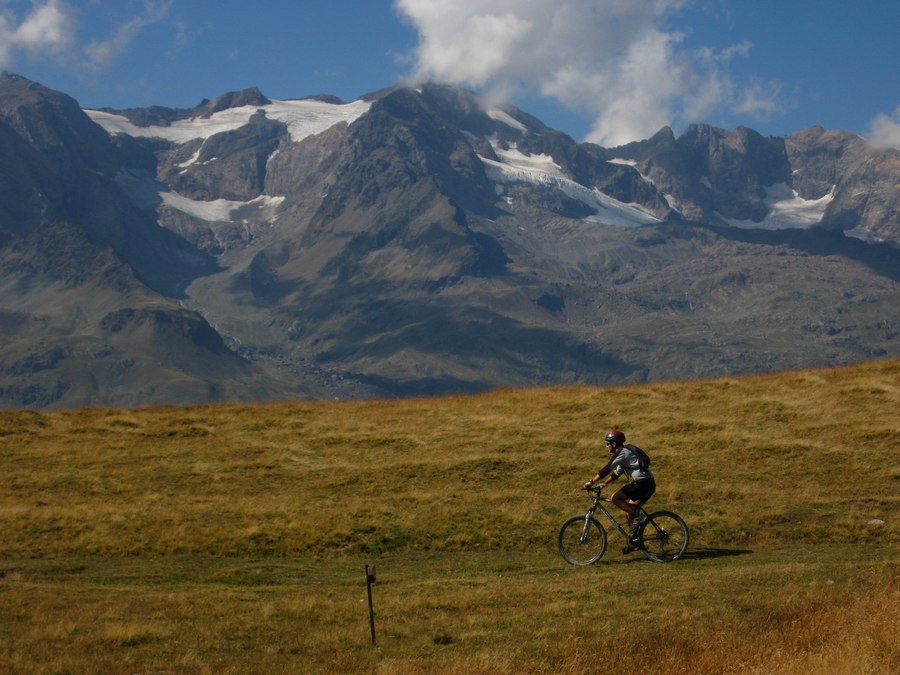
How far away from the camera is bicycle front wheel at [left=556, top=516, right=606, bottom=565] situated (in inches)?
1072

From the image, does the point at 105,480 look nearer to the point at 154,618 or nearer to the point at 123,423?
the point at 123,423

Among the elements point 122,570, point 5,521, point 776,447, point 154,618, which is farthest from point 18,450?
point 776,447

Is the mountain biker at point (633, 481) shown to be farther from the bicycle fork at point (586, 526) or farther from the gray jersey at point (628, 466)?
the bicycle fork at point (586, 526)

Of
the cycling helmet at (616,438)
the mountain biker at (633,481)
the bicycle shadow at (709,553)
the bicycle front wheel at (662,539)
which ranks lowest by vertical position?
the bicycle shadow at (709,553)

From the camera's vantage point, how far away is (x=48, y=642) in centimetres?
1927

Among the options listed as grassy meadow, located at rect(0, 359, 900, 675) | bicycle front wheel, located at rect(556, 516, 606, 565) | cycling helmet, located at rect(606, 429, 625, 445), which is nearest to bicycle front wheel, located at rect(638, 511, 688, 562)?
grassy meadow, located at rect(0, 359, 900, 675)

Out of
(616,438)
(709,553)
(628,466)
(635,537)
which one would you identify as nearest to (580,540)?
(635,537)

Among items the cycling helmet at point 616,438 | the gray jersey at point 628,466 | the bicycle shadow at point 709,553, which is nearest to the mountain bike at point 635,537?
the bicycle shadow at point 709,553

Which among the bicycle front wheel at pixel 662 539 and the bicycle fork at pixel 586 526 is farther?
the bicycle fork at pixel 586 526

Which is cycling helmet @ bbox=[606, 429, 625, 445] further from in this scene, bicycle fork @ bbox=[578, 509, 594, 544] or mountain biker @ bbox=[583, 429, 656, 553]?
bicycle fork @ bbox=[578, 509, 594, 544]

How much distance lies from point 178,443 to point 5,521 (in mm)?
12403

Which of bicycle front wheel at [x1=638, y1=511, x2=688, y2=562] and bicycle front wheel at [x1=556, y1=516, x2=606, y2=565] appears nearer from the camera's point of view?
bicycle front wheel at [x1=638, y1=511, x2=688, y2=562]

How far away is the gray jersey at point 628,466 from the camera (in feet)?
86.7

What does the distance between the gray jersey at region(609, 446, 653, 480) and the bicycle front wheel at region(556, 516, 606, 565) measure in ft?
5.80
